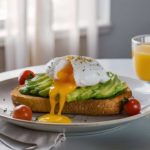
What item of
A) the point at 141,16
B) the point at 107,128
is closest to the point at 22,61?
the point at 141,16

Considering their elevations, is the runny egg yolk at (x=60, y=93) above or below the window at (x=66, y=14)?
below

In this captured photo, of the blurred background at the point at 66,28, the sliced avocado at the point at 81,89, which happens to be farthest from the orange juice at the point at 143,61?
the blurred background at the point at 66,28

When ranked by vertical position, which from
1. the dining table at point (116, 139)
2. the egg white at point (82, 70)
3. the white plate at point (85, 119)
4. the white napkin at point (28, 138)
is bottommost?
the dining table at point (116, 139)

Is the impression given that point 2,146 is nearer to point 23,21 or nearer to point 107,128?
point 107,128

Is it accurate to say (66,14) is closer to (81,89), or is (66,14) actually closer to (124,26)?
(124,26)

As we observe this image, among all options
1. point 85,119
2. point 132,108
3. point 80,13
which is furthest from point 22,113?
point 80,13

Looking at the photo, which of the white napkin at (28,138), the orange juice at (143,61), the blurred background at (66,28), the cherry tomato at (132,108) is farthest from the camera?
the blurred background at (66,28)

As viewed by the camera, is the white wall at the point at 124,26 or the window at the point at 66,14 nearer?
the window at the point at 66,14

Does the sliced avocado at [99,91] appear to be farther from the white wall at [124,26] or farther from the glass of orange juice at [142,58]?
the white wall at [124,26]
